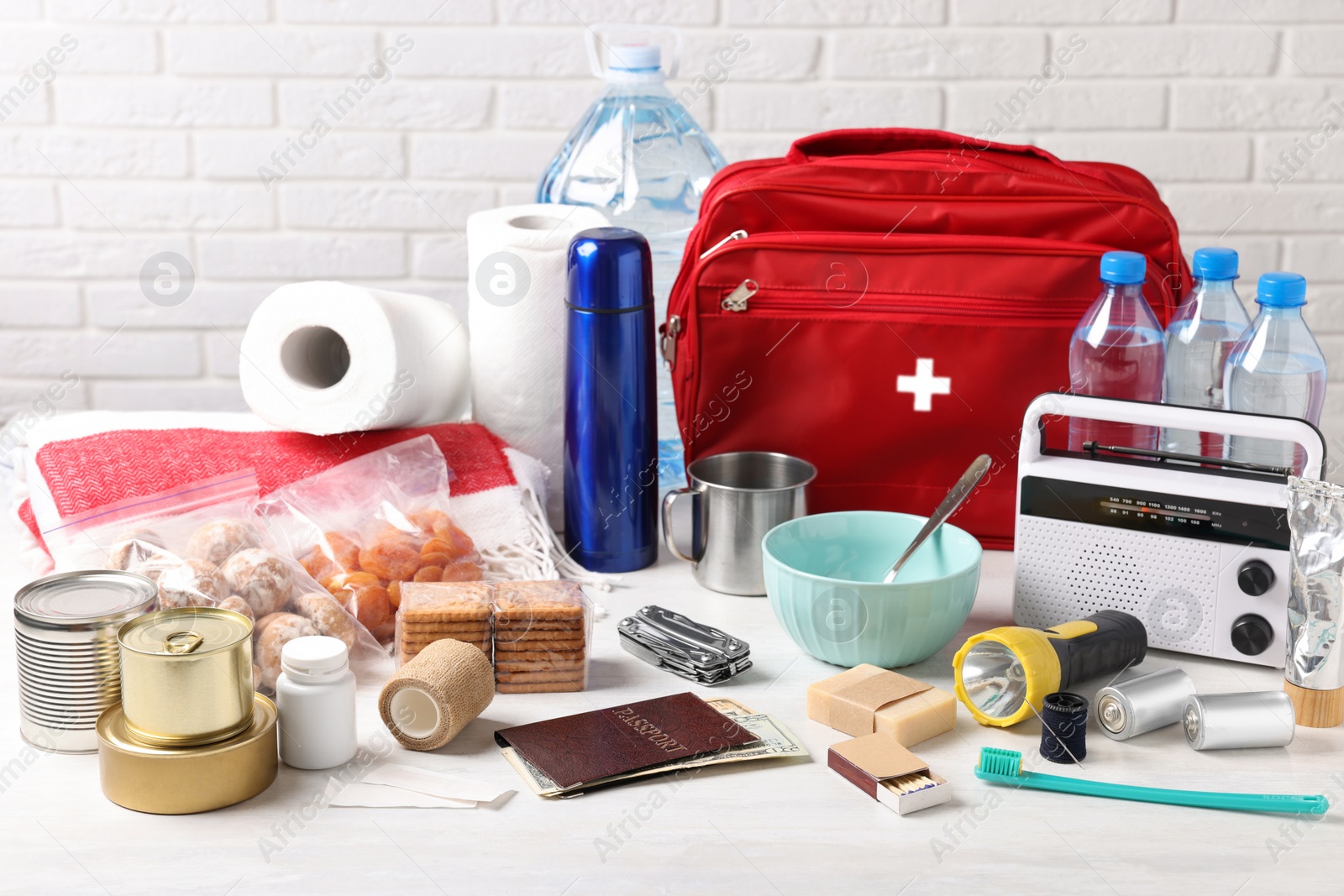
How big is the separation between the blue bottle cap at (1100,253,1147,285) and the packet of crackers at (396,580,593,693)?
499 mm

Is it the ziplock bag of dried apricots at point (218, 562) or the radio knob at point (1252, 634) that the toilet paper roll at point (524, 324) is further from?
the radio knob at point (1252, 634)

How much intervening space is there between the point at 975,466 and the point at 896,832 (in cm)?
34

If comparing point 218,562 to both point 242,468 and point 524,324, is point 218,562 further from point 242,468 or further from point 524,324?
point 524,324

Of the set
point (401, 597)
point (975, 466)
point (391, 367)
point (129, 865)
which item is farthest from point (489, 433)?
point (129, 865)

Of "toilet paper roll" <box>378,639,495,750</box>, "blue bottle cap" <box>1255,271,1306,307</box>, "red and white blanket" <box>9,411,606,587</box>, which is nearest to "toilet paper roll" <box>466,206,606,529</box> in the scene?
"red and white blanket" <box>9,411,606,587</box>

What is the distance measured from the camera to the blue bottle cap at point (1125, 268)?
1019mm

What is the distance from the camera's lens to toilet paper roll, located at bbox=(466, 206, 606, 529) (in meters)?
1.18

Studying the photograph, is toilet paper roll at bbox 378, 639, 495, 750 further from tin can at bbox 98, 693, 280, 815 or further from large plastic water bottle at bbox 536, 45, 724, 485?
large plastic water bottle at bbox 536, 45, 724, 485

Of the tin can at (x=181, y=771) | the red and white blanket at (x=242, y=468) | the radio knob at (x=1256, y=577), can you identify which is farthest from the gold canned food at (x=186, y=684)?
the radio knob at (x=1256, y=577)

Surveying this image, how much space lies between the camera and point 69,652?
0.80m

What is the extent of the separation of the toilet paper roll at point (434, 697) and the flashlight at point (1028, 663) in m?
0.33

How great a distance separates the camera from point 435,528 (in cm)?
107

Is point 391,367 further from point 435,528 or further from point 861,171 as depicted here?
point 861,171

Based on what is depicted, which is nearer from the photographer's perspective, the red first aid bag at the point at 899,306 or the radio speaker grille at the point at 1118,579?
the radio speaker grille at the point at 1118,579
